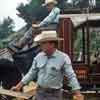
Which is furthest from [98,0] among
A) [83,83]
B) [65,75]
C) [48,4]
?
[65,75]

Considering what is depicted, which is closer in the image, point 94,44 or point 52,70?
point 52,70

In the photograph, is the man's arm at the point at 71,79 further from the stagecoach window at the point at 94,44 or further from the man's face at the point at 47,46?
the stagecoach window at the point at 94,44

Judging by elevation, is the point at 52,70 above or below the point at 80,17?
below

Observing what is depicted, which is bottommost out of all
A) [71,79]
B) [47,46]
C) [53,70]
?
[71,79]

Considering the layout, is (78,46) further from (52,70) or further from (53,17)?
(52,70)

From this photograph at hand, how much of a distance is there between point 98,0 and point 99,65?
2.63 m

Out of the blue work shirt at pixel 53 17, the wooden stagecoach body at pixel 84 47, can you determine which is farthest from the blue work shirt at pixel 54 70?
the blue work shirt at pixel 53 17

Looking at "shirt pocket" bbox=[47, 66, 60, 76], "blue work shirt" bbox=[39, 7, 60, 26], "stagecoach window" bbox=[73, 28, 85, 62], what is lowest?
"stagecoach window" bbox=[73, 28, 85, 62]

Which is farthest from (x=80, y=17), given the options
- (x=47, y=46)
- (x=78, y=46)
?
(x=47, y=46)

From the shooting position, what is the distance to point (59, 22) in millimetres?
12844

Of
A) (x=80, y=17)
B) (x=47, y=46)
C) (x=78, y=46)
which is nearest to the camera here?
(x=47, y=46)

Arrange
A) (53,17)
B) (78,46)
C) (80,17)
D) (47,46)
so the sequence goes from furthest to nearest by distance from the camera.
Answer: (53,17), (78,46), (80,17), (47,46)

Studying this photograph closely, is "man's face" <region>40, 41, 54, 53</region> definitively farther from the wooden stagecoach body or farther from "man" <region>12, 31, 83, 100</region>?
the wooden stagecoach body

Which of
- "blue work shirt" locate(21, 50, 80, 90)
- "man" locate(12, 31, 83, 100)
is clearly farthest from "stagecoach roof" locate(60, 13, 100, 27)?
"blue work shirt" locate(21, 50, 80, 90)
